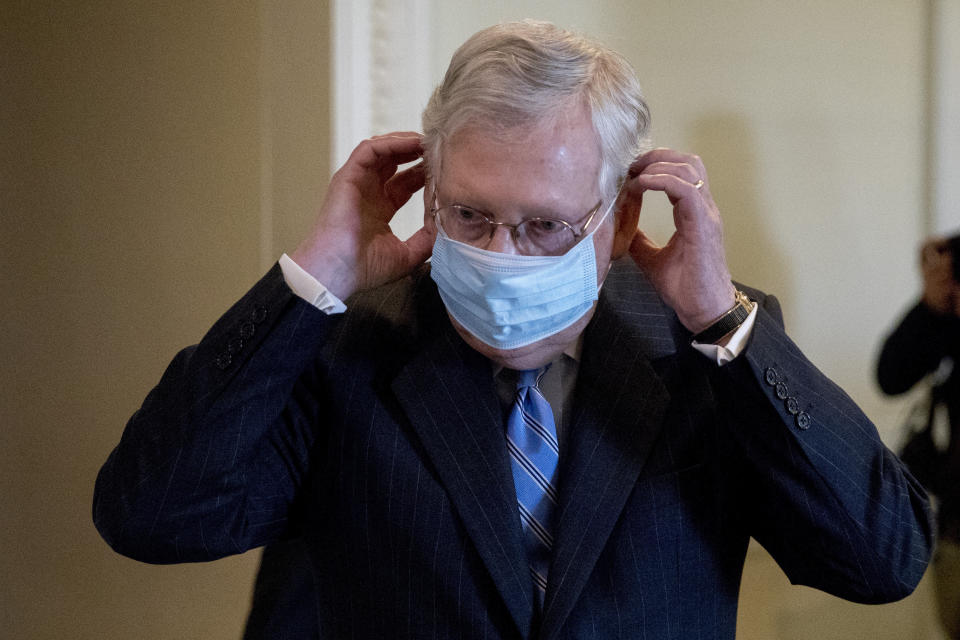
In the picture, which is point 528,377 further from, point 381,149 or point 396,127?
point 396,127

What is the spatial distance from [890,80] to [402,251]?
1665mm

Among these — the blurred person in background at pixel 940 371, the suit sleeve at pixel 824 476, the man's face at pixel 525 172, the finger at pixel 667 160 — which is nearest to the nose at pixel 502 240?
the man's face at pixel 525 172

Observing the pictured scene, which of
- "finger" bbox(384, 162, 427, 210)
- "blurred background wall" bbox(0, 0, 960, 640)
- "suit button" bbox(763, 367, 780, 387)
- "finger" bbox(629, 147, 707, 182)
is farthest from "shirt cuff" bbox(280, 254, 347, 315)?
"blurred background wall" bbox(0, 0, 960, 640)

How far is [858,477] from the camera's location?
4.62 ft

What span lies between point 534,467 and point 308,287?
455 millimetres

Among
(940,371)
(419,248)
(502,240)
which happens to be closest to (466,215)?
(502,240)

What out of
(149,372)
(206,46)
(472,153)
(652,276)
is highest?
(206,46)

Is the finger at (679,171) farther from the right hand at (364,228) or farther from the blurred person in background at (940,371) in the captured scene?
the blurred person in background at (940,371)

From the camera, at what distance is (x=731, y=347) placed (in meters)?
1.42

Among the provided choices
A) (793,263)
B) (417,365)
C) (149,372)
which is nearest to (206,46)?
(149,372)

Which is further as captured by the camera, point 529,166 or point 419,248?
point 419,248

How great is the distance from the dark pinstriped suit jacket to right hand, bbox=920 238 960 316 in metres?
1.14

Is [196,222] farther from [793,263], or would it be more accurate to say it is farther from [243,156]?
[793,263]

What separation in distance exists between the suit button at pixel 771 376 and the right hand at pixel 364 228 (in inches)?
23.0
